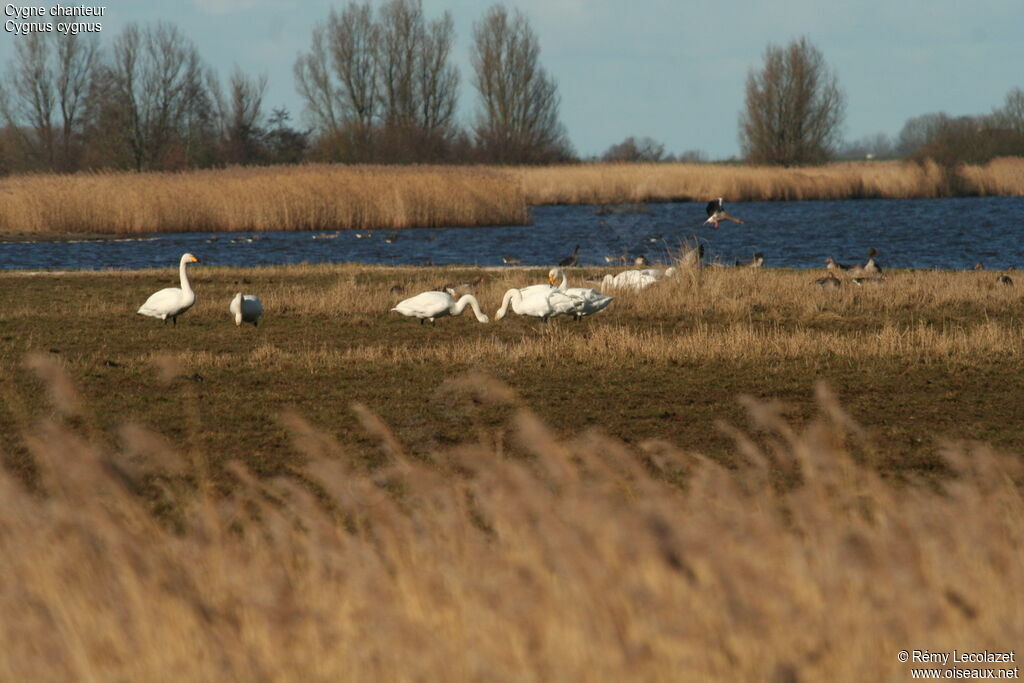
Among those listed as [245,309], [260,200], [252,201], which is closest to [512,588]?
[245,309]

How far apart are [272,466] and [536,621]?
3.76 metres

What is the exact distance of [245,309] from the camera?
13.5 metres

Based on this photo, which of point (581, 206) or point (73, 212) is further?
point (581, 206)

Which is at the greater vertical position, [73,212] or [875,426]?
[73,212]

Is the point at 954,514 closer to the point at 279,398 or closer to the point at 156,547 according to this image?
the point at 156,547

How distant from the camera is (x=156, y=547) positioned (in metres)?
4.33

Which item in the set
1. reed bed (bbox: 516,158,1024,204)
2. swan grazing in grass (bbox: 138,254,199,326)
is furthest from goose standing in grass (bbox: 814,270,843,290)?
reed bed (bbox: 516,158,1024,204)

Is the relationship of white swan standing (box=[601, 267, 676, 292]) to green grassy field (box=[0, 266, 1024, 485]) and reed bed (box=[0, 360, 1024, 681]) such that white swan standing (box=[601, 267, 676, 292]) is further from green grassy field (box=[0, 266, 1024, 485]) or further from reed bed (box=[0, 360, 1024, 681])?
reed bed (box=[0, 360, 1024, 681])

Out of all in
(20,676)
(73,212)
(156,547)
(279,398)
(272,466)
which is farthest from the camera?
(73,212)

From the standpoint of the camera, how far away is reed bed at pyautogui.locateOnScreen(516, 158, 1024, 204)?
2063 inches

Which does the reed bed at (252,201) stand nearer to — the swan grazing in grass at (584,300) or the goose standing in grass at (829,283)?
the goose standing in grass at (829,283)

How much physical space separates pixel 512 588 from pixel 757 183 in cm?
5329

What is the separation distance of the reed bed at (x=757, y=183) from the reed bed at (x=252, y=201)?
1471cm

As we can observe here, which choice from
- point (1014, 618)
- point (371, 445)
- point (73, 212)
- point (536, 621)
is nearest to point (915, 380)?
point (371, 445)
